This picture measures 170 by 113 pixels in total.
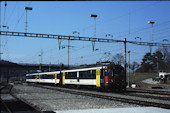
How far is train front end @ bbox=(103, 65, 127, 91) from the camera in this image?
25.7m

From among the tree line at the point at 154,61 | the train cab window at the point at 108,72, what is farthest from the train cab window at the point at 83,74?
the tree line at the point at 154,61

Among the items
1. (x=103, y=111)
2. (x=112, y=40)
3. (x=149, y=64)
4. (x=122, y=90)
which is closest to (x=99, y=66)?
(x=122, y=90)

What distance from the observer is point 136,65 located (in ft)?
367

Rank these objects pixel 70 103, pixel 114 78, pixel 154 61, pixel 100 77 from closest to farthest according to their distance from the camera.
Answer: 1. pixel 70 103
2. pixel 114 78
3. pixel 100 77
4. pixel 154 61

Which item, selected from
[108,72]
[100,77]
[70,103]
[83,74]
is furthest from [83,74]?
[70,103]

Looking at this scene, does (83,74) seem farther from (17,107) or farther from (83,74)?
(17,107)

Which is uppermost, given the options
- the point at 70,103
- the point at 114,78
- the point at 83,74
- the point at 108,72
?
the point at 108,72

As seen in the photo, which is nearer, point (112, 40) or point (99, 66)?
point (99, 66)

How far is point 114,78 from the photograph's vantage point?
85.6ft

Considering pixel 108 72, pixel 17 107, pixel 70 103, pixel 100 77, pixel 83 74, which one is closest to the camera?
pixel 17 107

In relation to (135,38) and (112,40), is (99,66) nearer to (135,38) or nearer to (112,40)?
(112,40)

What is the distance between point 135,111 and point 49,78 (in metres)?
37.6

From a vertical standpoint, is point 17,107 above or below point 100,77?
below

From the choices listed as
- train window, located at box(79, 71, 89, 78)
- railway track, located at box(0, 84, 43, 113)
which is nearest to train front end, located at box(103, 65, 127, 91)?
train window, located at box(79, 71, 89, 78)
